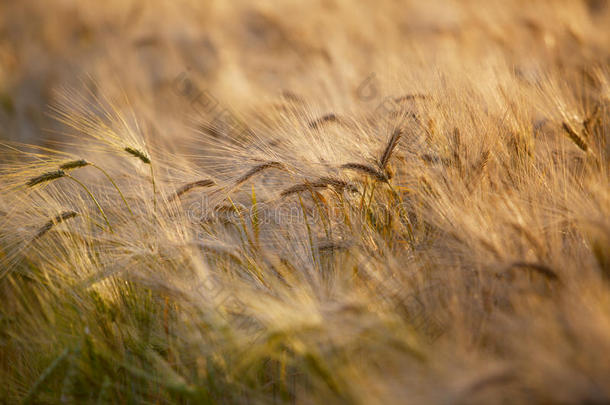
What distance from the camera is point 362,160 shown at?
4.32 feet

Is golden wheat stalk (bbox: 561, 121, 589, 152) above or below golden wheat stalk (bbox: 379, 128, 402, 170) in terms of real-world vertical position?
above

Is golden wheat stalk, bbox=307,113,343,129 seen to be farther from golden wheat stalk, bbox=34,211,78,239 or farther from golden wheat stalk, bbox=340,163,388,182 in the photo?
golden wheat stalk, bbox=34,211,78,239

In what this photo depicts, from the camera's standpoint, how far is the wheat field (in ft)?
2.68

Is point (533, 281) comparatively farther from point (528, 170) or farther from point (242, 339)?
point (242, 339)

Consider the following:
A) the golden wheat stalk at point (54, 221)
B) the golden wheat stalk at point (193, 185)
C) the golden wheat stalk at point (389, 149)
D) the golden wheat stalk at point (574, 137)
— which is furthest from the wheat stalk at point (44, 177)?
the golden wheat stalk at point (574, 137)

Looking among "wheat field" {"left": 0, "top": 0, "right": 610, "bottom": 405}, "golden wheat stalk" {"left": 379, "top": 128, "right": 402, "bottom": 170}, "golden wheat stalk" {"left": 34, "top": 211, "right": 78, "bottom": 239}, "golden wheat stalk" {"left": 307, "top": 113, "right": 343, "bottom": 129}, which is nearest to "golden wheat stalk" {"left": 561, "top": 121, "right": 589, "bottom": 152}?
"wheat field" {"left": 0, "top": 0, "right": 610, "bottom": 405}

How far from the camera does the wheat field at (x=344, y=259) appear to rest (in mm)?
817

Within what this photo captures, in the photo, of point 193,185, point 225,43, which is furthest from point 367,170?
point 225,43

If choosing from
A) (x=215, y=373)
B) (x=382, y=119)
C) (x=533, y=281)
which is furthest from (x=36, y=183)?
(x=533, y=281)

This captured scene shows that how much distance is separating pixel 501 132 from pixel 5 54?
11.6 feet

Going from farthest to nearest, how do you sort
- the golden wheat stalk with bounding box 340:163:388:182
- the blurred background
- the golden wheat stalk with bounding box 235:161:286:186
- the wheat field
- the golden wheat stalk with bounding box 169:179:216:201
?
1. the blurred background
2. the golden wheat stalk with bounding box 169:179:216:201
3. the golden wheat stalk with bounding box 235:161:286:186
4. the golden wheat stalk with bounding box 340:163:388:182
5. the wheat field

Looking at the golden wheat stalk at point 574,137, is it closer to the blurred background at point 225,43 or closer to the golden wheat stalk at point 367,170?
the golden wheat stalk at point 367,170

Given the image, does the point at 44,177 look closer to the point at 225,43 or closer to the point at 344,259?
the point at 344,259

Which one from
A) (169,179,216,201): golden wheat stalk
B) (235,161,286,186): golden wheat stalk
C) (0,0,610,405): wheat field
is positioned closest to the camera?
(0,0,610,405): wheat field
